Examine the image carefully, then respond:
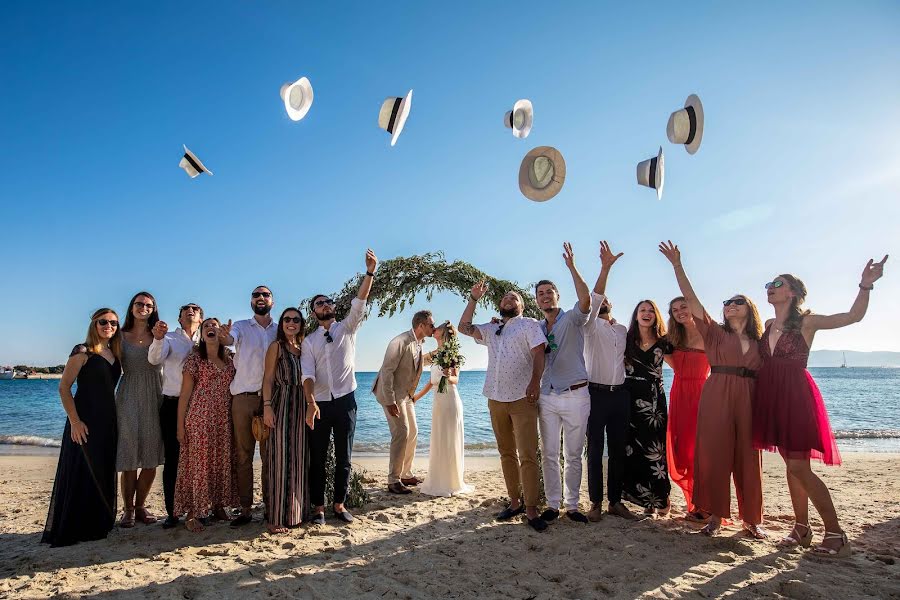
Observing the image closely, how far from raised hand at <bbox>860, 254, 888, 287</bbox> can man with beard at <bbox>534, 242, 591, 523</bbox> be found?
2436 mm

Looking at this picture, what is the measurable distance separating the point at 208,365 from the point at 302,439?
127cm

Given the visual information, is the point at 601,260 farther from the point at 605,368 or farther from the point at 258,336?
the point at 258,336

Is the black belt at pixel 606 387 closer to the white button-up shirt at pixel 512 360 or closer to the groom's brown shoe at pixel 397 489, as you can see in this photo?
the white button-up shirt at pixel 512 360

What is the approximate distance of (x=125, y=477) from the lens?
538 cm

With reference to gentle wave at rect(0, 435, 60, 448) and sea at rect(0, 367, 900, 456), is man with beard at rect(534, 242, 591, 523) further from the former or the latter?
gentle wave at rect(0, 435, 60, 448)

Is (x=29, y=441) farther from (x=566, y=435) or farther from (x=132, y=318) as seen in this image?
(x=566, y=435)

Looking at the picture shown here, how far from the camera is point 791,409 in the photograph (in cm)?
456

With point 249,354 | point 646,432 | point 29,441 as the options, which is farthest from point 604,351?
→ point 29,441

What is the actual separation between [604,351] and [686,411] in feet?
3.86

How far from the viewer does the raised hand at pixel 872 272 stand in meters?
4.49

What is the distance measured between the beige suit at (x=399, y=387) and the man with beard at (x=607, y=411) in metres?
2.50

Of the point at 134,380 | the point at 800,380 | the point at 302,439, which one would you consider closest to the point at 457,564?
the point at 302,439

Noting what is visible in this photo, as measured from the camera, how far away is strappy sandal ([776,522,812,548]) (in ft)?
14.9

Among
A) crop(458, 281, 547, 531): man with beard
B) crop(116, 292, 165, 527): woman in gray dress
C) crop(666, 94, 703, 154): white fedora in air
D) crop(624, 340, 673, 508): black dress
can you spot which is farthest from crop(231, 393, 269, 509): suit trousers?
crop(666, 94, 703, 154): white fedora in air
